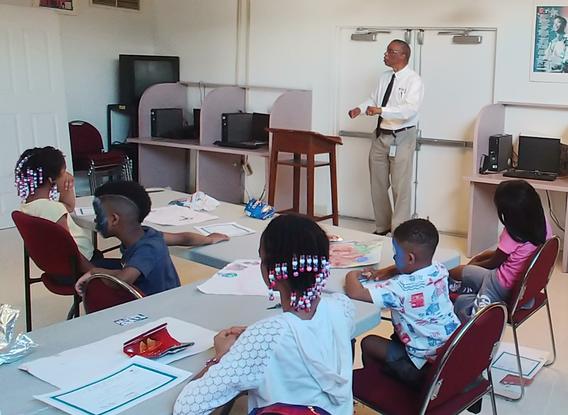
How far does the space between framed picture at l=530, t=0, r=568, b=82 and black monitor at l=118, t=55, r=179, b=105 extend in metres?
3.81

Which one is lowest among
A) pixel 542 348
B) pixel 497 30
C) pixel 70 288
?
pixel 542 348

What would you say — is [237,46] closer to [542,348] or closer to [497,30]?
[497,30]

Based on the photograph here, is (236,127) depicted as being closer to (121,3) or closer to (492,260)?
(121,3)

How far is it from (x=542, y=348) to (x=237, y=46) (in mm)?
4539

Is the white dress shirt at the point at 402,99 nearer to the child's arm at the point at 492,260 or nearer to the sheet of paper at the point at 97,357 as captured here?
the child's arm at the point at 492,260

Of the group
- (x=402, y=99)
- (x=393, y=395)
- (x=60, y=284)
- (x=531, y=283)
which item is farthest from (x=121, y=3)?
(x=393, y=395)

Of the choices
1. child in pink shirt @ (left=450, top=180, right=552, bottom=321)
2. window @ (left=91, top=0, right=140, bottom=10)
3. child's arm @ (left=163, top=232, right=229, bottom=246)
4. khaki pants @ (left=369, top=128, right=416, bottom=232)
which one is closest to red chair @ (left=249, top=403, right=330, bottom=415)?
child's arm @ (left=163, top=232, right=229, bottom=246)

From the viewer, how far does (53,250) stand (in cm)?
287

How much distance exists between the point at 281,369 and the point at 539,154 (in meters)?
4.15

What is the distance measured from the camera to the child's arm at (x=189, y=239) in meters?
2.72

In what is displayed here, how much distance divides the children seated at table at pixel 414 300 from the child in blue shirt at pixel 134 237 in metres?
0.67

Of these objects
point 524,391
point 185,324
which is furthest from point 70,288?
point 524,391

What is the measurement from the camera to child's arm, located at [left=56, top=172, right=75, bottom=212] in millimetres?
3263

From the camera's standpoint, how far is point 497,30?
538 cm
